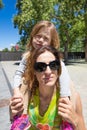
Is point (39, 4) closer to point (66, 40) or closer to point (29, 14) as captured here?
point (29, 14)

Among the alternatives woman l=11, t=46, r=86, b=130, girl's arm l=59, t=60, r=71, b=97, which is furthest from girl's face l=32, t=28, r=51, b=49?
woman l=11, t=46, r=86, b=130

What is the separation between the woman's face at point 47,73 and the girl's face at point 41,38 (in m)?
0.84

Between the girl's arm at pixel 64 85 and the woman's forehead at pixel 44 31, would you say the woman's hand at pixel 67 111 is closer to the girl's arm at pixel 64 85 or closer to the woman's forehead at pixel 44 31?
the girl's arm at pixel 64 85

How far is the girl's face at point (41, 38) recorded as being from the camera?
3484mm

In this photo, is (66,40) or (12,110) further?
(66,40)

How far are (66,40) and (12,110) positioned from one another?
142ft

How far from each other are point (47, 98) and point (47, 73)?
21 centimetres

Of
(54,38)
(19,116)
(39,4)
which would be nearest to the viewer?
(19,116)

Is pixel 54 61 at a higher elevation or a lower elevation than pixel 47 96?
higher

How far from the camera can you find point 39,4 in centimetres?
3962

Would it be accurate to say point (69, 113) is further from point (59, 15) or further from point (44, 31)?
point (59, 15)

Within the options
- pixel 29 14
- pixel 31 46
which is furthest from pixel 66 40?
pixel 31 46

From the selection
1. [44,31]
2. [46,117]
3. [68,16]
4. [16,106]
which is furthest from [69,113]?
[68,16]

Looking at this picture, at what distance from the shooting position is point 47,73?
256 centimetres
